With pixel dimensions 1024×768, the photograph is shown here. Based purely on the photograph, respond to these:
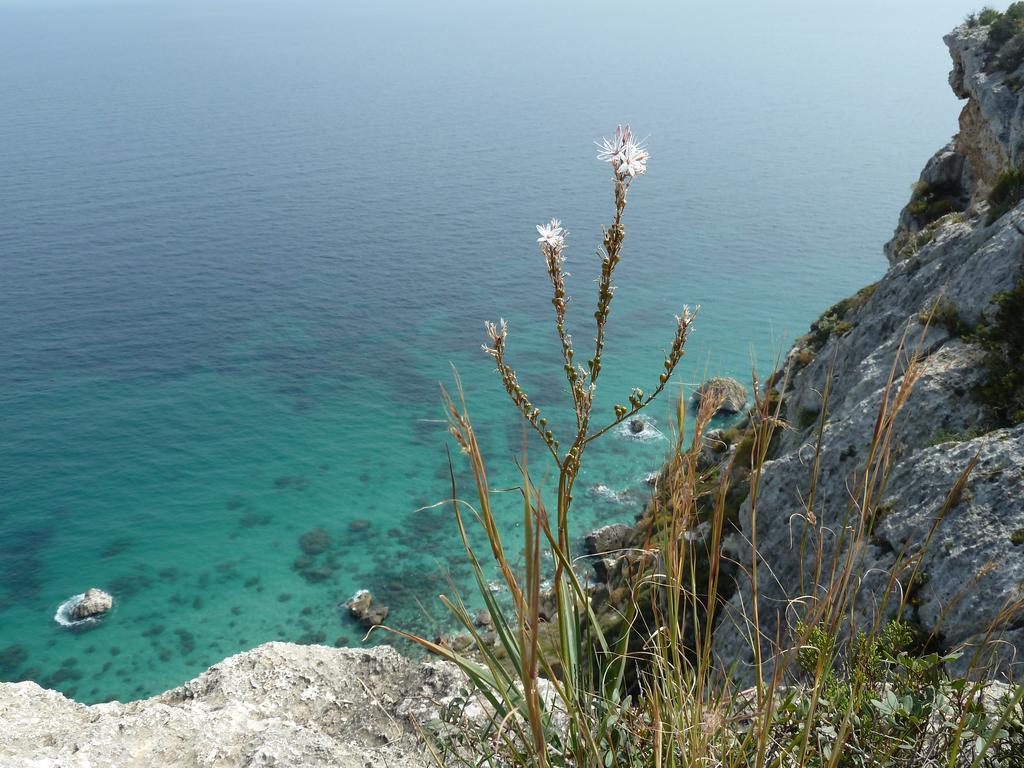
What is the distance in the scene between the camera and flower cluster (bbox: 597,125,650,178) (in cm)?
247

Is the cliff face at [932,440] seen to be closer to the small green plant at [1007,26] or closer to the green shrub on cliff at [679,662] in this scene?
the green shrub on cliff at [679,662]

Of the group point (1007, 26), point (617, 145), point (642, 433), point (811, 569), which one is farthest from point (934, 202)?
point (617, 145)

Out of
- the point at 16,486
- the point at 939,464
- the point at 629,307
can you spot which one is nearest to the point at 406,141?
the point at 629,307

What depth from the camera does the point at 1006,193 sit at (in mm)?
17453

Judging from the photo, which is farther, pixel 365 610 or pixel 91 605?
pixel 91 605

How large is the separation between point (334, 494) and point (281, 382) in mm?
14086

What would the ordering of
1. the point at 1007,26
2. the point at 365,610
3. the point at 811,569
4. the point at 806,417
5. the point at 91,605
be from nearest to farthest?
1. the point at 811,569
2. the point at 806,417
3. the point at 1007,26
4. the point at 365,610
5. the point at 91,605

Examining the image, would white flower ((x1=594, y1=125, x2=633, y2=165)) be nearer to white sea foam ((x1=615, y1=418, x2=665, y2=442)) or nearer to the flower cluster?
the flower cluster

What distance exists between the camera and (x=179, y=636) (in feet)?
95.1

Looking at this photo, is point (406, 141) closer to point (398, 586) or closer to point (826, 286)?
point (826, 286)

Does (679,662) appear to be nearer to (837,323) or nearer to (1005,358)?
(1005,358)

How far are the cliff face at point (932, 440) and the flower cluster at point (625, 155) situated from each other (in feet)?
3.65

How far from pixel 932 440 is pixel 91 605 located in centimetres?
3129

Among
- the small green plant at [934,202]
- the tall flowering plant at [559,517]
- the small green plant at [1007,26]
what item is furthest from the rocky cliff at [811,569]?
the small green plant at [1007,26]
